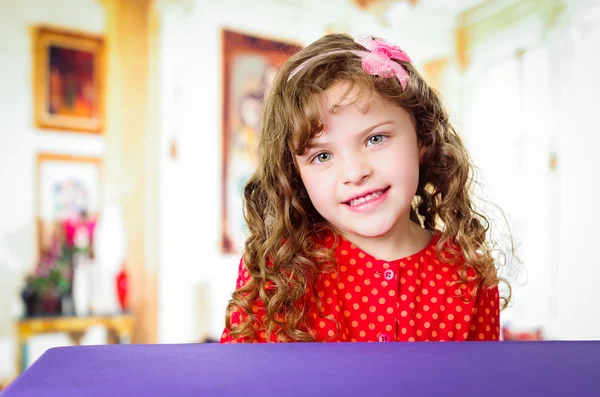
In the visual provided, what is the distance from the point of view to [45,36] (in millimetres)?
4191

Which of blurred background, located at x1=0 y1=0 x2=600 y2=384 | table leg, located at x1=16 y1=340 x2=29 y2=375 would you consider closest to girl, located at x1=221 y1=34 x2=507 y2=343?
blurred background, located at x1=0 y1=0 x2=600 y2=384

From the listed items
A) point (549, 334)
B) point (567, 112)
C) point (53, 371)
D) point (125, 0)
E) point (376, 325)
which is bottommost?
point (549, 334)

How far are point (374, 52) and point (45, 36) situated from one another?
3723mm

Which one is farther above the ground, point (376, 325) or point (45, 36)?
point (45, 36)

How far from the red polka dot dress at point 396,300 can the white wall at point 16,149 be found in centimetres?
347

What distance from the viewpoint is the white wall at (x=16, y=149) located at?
408 cm

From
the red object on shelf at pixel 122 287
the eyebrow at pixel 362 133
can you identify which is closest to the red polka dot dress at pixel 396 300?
the eyebrow at pixel 362 133

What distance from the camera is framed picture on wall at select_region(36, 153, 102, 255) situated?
4184mm

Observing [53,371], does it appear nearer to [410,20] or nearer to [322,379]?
[322,379]

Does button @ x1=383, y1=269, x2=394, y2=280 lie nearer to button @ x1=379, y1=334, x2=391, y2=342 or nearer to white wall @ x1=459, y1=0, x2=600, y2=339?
button @ x1=379, y1=334, x2=391, y2=342

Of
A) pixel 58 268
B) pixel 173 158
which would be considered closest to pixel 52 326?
pixel 58 268

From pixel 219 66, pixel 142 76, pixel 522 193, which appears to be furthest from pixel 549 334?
pixel 142 76

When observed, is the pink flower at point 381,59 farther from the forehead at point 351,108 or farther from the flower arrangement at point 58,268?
the flower arrangement at point 58,268

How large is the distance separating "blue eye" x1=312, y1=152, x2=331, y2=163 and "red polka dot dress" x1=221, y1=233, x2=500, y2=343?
0.66ft
